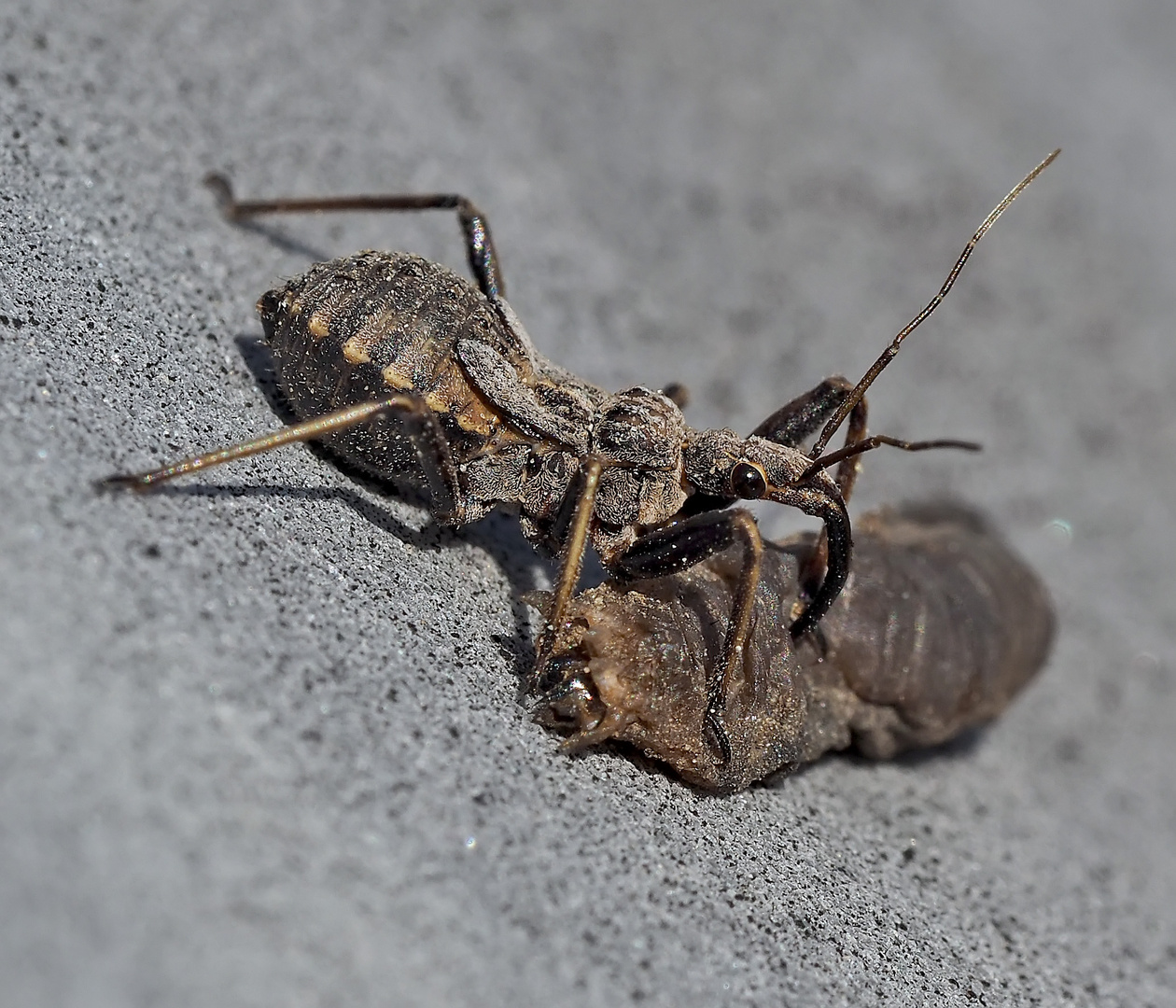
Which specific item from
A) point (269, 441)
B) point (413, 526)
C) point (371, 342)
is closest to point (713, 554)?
point (413, 526)

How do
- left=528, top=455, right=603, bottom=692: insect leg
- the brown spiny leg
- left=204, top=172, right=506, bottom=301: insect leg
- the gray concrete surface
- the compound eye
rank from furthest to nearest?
1. left=204, top=172, right=506, bottom=301: insect leg
2. the brown spiny leg
3. the compound eye
4. left=528, top=455, right=603, bottom=692: insect leg
5. the gray concrete surface

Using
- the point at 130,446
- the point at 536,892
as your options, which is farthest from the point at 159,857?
the point at 130,446

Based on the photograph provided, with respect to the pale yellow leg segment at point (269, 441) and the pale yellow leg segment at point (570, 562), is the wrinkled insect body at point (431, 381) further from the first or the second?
the pale yellow leg segment at point (570, 562)

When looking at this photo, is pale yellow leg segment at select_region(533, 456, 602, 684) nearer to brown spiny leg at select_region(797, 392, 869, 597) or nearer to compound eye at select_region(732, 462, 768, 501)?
compound eye at select_region(732, 462, 768, 501)

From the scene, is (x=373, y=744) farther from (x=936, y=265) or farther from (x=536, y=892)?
(x=936, y=265)

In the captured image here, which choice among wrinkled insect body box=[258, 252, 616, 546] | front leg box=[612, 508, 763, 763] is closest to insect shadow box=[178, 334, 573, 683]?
wrinkled insect body box=[258, 252, 616, 546]

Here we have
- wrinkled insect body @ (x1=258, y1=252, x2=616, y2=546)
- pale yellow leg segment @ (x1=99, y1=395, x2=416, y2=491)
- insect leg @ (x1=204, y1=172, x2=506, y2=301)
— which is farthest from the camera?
insect leg @ (x1=204, y1=172, x2=506, y2=301)

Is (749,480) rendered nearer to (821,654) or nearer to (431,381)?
(821,654)
